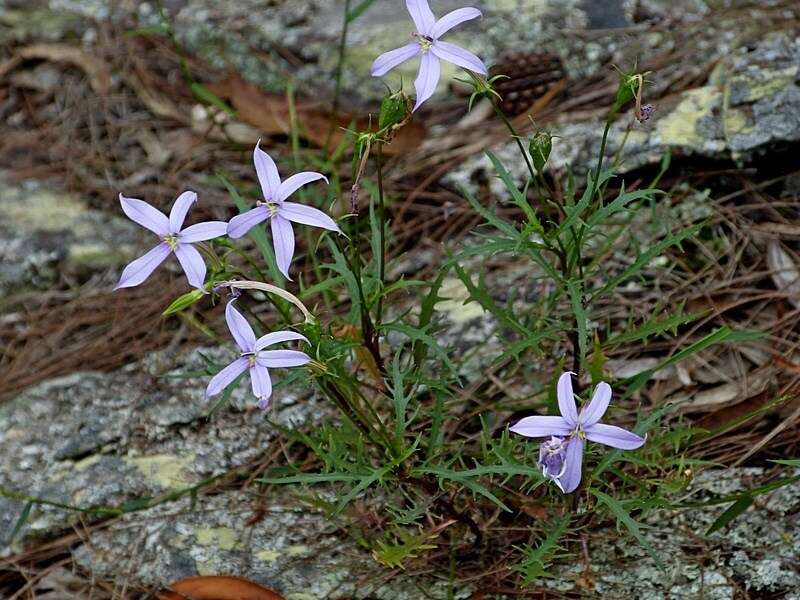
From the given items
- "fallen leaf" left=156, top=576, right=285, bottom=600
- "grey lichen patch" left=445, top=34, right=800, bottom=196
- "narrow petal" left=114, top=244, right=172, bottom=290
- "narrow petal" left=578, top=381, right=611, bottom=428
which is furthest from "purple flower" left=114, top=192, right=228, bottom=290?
"grey lichen patch" left=445, top=34, right=800, bottom=196

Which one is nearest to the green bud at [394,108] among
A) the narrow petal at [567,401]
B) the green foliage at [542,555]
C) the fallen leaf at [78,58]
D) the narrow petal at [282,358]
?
the narrow petal at [282,358]

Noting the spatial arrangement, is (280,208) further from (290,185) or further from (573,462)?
(573,462)

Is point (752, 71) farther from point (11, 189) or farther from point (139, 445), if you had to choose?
point (11, 189)

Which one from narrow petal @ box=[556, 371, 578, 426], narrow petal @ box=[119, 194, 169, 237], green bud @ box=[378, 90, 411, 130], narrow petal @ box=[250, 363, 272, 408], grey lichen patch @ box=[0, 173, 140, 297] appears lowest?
grey lichen patch @ box=[0, 173, 140, 297]

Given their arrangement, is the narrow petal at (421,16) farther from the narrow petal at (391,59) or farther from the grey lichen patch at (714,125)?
the grey lichen patch at (714,125)

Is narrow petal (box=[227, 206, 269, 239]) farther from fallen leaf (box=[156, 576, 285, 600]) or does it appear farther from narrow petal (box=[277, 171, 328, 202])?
fallen leaf (box=[156, 576, 285, 600])

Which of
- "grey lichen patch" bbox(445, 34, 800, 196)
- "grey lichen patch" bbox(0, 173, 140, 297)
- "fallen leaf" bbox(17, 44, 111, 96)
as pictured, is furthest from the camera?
"fallen leaf" bbox(17, 44, 111, 96)

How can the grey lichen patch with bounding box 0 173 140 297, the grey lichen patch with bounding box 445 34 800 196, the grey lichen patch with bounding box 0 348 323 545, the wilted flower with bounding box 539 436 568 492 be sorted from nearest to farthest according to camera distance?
the wilted flower with bounding box 539 436 568 492 → the grey lichen patch with bounding box 0 348 323 545 → the grey lichen patch with bounding box 445 34 800 196 → the grey lichen patch with bounding box 0 173 140 297
